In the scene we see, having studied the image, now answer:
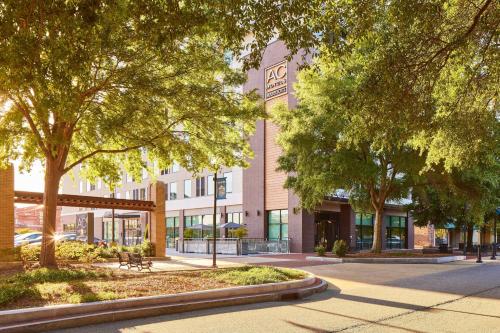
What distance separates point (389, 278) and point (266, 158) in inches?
919

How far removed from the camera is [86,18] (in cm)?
770

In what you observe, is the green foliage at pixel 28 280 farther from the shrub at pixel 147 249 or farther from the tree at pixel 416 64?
the shrub at pixel 147 249

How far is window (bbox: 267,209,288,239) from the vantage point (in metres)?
38.8

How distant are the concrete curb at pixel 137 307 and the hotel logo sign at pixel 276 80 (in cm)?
2706

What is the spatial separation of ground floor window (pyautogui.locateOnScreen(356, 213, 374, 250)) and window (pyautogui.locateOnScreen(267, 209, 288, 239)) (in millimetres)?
7424

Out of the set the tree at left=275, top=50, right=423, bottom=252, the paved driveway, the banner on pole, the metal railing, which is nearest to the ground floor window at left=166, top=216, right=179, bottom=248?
the metal railing

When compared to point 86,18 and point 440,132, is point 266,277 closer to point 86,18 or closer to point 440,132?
point 440,132

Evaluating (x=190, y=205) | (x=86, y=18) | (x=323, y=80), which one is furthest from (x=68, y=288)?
(x=190, y=205)

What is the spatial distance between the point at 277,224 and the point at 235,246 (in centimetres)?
571

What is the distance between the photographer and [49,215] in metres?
17.2

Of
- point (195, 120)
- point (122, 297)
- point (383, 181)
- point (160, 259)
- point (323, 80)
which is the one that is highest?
point (323, 80)

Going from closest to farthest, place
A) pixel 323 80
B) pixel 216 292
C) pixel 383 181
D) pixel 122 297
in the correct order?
pixel 122 297 → pixel 216 292 → pixel 323 80 → pixel 383 181

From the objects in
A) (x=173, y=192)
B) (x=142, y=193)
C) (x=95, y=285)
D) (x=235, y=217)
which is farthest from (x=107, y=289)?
(x=142, y=193)

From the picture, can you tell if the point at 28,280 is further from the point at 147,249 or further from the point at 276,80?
the point at 276,80
